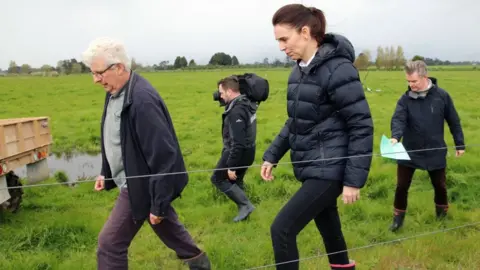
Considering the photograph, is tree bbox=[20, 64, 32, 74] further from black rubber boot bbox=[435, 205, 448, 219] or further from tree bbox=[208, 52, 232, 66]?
black rubber boot bbox=[435, 205, 448, 219]

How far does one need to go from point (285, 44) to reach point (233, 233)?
2897mm

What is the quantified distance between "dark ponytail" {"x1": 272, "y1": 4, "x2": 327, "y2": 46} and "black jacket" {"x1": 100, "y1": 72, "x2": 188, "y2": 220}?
102 cm

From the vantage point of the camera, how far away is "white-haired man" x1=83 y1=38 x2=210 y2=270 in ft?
10.0

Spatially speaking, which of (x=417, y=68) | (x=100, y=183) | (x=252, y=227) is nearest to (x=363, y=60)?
(x=417, y=68)

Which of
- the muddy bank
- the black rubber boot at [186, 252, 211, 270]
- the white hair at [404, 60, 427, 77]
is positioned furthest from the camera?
the muddy bank

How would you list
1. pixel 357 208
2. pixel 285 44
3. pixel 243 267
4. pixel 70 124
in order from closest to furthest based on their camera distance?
pixel 285 44 < pixel 243 267 < pixel 357 208 < pixel 70 124

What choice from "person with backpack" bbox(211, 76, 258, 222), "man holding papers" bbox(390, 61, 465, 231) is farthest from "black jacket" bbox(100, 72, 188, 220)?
"man holding papers" bbox(390, 61, 465, 231)

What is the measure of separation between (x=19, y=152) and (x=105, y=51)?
3.37 metres

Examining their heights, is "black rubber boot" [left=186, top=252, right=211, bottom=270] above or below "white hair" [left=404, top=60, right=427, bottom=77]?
below

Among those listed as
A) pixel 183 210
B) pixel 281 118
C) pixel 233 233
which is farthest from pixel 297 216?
pixel 281 118

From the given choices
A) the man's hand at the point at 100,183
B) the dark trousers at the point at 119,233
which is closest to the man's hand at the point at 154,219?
the dark trousers at the point at 119,233

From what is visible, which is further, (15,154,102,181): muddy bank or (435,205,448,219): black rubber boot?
(15,154,102,181): muddy bank

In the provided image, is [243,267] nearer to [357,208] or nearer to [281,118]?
[357,208]

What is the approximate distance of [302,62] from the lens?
10.0 feet
